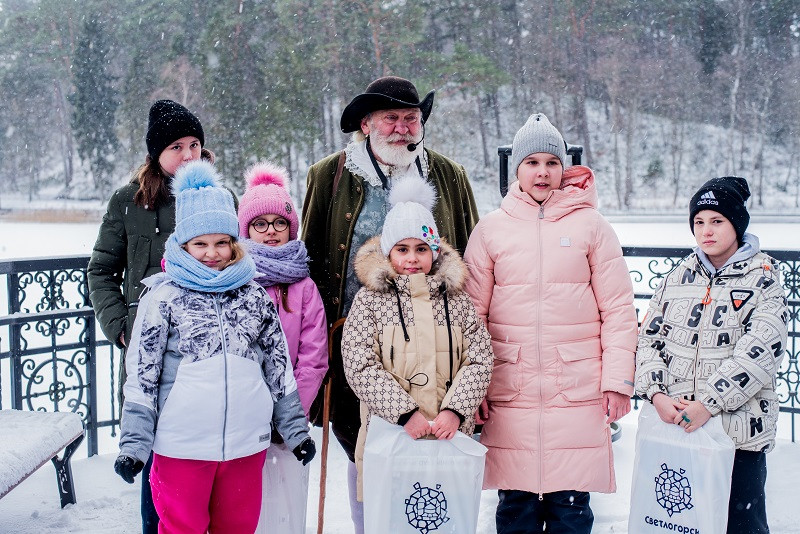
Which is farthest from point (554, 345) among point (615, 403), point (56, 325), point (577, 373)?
point (56, 325)

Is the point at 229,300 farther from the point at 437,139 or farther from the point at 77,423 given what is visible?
the point at 437,139

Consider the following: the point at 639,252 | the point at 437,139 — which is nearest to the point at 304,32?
the point at 437,139

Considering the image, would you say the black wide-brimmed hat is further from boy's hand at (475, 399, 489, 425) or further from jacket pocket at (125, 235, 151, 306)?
boy's hand at (475, 399, 489, 425)

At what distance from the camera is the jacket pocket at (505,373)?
2.42 m

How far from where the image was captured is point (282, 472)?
7.60 feet

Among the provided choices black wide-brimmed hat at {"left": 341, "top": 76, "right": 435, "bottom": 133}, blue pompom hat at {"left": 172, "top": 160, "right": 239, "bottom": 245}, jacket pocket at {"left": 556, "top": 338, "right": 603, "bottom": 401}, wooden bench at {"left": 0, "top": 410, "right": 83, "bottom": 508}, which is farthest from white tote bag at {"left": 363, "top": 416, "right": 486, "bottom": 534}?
wooden bench at {"left": 0, "top": 410, "right": 83, "bottom": 508}

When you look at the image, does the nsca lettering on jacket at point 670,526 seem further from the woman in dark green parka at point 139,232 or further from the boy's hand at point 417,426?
the woman in dark green parka at point 139,232

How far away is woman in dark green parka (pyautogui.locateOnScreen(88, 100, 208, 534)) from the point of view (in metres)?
2.54

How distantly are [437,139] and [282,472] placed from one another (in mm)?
15399

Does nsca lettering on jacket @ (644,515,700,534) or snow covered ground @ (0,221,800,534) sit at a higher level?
nsca lettering on jacket @ (644,515,700,534)

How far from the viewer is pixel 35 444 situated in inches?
106

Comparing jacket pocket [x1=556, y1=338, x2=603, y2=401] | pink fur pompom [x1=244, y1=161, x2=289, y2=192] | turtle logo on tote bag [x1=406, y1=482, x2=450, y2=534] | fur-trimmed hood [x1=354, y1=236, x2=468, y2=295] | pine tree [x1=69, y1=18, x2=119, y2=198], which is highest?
pine tree [x1=69, y1=18, x2=119, y2=198]

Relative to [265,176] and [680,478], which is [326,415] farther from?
[680,478]

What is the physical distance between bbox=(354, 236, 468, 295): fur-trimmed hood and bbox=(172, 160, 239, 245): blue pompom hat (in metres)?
0.43
